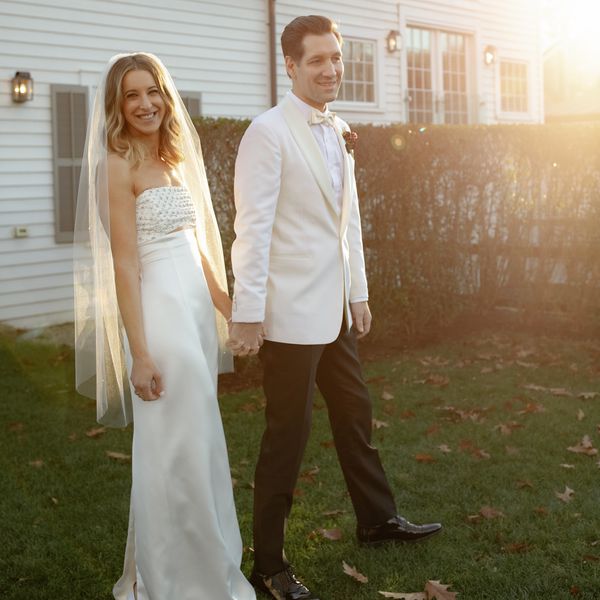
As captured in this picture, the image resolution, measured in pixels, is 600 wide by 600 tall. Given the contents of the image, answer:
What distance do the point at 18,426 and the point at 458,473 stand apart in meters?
3.37

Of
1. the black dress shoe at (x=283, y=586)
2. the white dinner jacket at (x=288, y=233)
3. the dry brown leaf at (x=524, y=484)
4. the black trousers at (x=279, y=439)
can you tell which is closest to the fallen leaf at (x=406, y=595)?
the black dress shoe at (x=283, y=586)

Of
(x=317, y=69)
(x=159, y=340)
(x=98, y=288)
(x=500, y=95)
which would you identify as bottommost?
(x=159, y=340)

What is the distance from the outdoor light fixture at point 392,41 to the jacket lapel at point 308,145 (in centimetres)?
1269

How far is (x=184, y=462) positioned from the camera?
11.7 feet

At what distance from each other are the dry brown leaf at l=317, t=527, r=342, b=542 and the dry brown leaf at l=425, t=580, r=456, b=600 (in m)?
0.73

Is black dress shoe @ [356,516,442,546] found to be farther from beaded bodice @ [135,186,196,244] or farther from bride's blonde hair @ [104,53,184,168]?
bride's blonde hair @ [104,53,184,168]

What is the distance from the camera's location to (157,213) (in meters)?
3.57

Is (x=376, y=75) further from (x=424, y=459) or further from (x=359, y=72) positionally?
(x=424, y=459)

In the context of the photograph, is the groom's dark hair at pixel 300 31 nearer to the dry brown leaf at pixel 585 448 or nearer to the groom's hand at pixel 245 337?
the groom's hand at pixel 245 337

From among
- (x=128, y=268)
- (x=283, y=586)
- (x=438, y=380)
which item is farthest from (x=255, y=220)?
(x=438, y=380)

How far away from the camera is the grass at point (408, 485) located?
408 centimetres

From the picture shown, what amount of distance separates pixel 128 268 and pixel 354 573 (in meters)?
1.72

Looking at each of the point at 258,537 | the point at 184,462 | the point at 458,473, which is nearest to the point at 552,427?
the point at 458,473

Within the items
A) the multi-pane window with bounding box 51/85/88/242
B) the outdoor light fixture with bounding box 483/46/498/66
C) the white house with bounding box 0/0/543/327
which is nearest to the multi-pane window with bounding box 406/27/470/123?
the white house with bounding box 0/0/543/327
